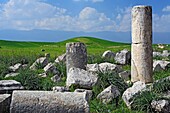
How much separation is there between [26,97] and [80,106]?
1225 mm

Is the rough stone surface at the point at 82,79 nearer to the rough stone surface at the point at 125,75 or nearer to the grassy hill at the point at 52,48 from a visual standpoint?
the rough stone surface at the point at 125,75

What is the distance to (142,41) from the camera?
1416cm

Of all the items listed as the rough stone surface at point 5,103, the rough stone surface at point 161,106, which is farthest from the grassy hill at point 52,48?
the rough stone surface at point 5,103

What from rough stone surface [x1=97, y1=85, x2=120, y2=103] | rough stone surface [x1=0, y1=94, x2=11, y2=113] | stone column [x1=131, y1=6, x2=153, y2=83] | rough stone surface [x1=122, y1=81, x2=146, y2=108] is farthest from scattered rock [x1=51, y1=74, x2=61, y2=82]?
rough stone surface [x1=0, y1=94, x2=11, y2=113]

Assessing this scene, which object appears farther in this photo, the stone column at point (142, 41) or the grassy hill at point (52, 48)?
the grassy hill at point (52, 48)

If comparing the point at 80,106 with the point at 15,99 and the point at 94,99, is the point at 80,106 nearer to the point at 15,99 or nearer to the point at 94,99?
the point at 15,99

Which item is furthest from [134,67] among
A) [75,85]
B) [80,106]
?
[80,106]

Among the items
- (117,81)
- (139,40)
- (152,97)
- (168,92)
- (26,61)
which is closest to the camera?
(152,97)

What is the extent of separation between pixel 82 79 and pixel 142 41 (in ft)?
9.35

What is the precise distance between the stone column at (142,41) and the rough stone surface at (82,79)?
1.90 m

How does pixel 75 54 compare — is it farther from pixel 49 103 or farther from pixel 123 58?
pixel 49 103

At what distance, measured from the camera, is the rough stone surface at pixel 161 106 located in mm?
10219

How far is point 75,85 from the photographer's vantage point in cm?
1342

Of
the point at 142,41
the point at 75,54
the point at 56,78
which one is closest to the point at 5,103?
the point at 142,41
